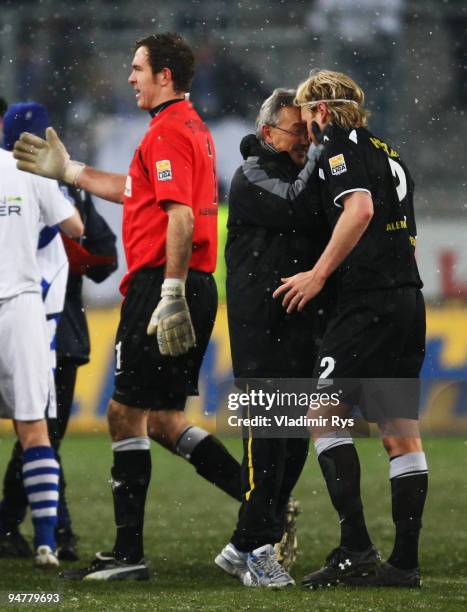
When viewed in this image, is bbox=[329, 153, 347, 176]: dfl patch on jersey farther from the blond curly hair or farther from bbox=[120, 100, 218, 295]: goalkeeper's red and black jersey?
bbox=[120, 100, 218, 295]: goalkeeper's red and black jersey

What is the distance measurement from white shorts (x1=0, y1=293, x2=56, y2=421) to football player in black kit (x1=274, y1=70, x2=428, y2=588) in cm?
129

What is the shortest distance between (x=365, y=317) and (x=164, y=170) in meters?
0.94

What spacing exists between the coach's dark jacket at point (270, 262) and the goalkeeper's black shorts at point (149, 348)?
0.23m

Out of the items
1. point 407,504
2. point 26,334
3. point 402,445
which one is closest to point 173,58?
point 26,334

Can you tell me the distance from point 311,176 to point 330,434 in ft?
3.04

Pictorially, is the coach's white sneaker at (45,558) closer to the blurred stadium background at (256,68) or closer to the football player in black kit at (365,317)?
the football player in black kit at (365,317)

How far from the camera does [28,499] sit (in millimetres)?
5363

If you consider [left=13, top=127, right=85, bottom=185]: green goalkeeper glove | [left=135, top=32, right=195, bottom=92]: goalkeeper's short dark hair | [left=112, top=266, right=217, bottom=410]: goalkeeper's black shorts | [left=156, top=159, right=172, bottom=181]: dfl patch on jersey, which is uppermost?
[left=135, top=32, right=195, bottom=92]: goalkeeper's short dark hair

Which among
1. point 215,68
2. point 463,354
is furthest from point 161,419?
point 215,68

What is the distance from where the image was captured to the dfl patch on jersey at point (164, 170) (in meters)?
4.63

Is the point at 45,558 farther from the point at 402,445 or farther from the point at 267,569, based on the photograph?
the point at 402,445

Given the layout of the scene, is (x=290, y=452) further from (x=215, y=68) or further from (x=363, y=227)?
(x=215, y=68)

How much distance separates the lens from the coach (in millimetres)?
4566

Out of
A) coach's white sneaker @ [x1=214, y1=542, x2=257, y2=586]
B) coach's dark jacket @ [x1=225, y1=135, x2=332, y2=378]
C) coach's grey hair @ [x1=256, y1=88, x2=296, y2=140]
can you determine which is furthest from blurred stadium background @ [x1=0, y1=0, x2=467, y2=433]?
coach's white sneaker @ [x1=214, y1=542, x2=257, y2=586]
